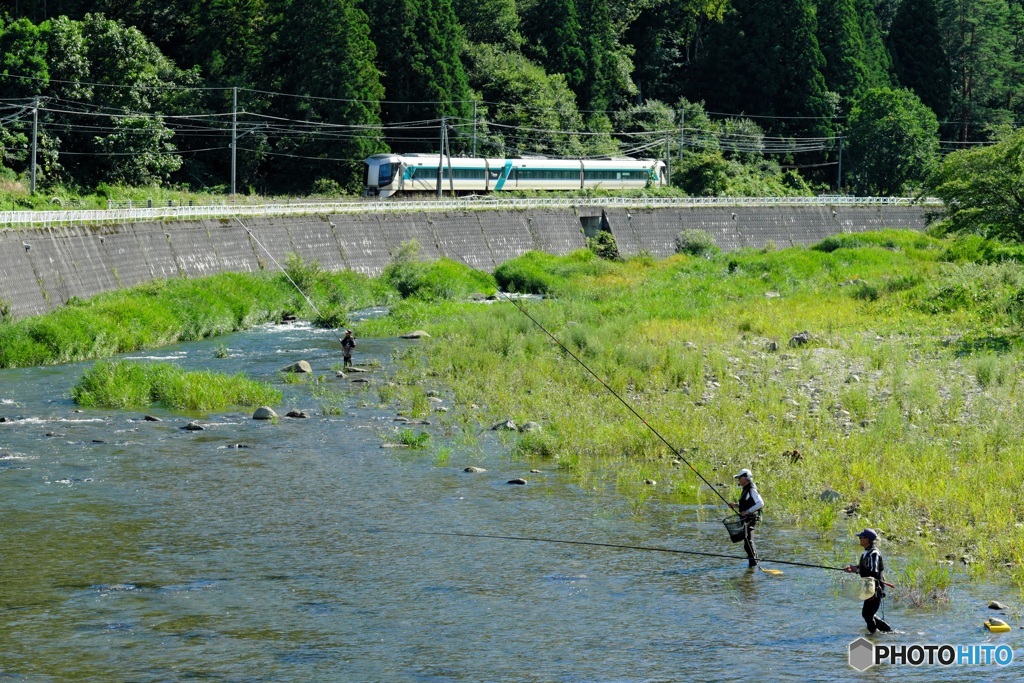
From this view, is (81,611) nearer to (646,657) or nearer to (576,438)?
(646,657)

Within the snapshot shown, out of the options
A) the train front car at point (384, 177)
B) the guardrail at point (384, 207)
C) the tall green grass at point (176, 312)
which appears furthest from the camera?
the train front car at point (384, 177)

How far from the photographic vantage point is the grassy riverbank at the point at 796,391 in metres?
19.4

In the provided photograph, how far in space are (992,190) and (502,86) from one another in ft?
193

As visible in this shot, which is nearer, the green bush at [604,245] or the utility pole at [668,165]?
the green bush at [604,245]

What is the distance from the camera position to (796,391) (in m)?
27.3

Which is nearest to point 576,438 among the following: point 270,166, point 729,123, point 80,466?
point 80,466

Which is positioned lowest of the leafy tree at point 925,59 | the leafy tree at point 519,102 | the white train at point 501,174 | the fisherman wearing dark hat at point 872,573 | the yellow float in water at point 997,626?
the yellow float in water at point 997,626

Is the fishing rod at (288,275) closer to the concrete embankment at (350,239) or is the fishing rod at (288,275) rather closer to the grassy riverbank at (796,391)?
the concrete embankment at (350,239)

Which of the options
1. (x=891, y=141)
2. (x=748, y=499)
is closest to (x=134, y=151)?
(x=748, y=499)

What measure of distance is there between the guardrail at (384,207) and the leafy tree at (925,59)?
931 inches

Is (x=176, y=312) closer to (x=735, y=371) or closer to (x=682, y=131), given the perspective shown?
(x=735, y=371)

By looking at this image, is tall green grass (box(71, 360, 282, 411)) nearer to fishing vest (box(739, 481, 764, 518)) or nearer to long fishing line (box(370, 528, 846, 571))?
long fishing line (box(370, 528, 846, 571))

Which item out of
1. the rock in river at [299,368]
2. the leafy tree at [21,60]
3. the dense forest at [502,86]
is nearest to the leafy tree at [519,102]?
the dense forest at [502,86]

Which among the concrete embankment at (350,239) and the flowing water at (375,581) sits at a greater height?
the concrete embankment at (350,239)
